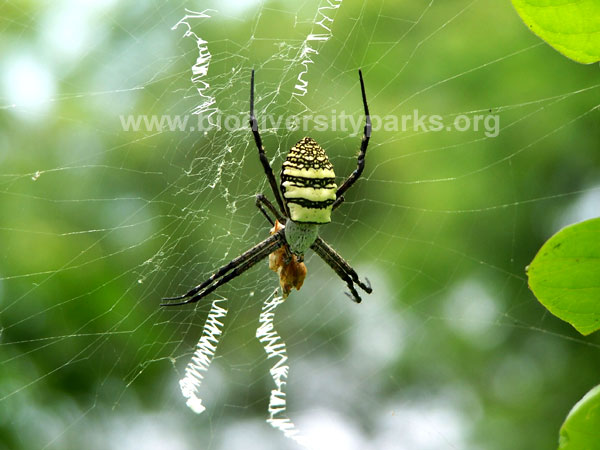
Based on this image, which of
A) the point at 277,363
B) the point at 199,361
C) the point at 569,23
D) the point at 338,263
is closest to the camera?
the point at 569,23

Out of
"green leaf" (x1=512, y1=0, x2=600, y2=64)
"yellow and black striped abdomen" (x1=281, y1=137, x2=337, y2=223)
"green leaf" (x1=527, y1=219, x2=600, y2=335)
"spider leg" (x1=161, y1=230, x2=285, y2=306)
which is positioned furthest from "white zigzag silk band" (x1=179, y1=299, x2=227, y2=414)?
"green leaf" (x1=512, y1=0, x2=600, y2=64)

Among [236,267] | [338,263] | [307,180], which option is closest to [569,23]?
[307,180]

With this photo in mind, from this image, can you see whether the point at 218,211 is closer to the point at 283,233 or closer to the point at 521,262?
the point at 283,233

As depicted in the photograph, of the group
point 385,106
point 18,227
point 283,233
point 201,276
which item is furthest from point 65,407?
point 385,106

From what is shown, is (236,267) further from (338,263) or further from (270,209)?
(338,263)

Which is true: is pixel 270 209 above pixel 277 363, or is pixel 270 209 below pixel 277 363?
above

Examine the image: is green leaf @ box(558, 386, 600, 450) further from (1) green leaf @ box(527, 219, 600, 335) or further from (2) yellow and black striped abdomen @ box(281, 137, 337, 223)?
(2) yellow and black striped abdomen @ box(281, 137, 337, 223)

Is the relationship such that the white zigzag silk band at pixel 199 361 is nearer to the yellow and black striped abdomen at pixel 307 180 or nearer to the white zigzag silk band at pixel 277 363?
the white zigzag silk band at pixel 277 363
